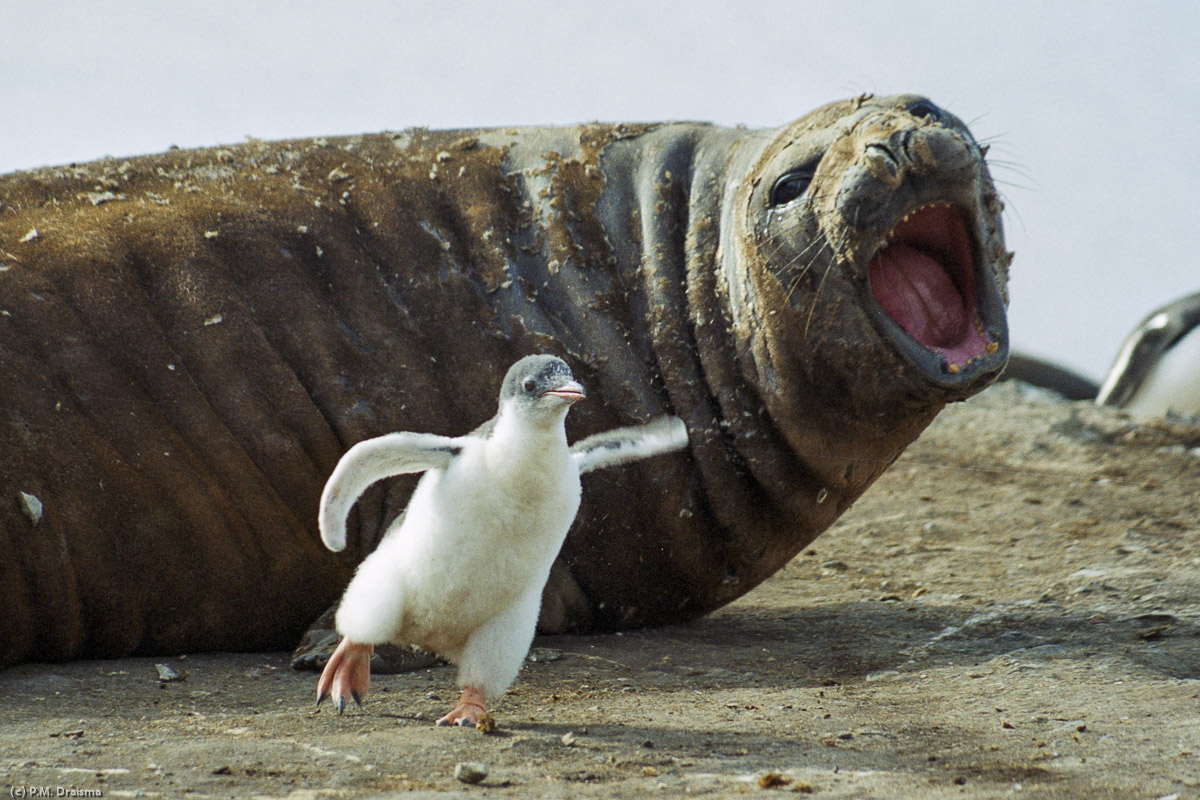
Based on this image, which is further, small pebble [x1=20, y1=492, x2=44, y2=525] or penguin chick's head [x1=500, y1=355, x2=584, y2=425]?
small pebble [x1=20, y1=492, x2=44, y2=525]

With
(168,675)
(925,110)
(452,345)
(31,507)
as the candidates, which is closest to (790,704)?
(452,345)

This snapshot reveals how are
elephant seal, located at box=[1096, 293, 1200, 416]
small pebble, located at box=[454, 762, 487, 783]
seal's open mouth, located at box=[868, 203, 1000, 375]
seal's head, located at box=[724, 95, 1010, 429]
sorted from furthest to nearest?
1. elephant seal, located at box=[1096, 293, 1200, 416]
2. seal's open mouth, located at box=[868, 203, 1000, 375]
3. seal's head, located at box=[724, 95, 1010, 429]
4. small pebble, located at box=[454, 762, 487, 783]

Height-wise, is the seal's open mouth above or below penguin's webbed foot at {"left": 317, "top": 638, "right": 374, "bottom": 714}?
above

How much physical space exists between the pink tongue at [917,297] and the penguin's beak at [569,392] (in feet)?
4.96

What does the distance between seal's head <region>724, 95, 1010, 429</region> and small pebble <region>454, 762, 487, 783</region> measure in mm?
1929

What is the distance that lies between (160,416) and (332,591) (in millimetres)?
738

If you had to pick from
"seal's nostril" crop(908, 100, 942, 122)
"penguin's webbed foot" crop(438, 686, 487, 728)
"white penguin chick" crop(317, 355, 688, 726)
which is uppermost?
"seal's nostril" crop(908, 100, 942, 122)

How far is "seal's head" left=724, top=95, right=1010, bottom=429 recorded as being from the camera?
13.4 ft

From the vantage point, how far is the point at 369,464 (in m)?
3.29

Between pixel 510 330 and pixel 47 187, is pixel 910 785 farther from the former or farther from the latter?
pixel 47 187

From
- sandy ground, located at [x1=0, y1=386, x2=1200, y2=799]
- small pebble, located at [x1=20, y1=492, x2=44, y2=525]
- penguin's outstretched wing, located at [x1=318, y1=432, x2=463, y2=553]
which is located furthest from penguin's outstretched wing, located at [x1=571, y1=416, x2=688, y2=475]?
small pebble, located at [x1=20, y1=492, x2=44, y2=525]

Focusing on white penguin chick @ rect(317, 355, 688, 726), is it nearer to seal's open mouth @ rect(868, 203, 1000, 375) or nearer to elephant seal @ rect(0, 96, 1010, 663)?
elephant seal @ rect(0, 96, 1010, 663)

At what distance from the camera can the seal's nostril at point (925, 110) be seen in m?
4.31

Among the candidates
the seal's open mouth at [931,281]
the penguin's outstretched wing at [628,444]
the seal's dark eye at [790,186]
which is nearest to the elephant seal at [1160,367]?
the seal's open mouth at [931,281]
